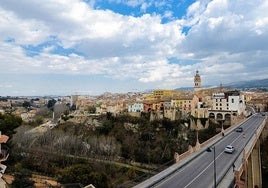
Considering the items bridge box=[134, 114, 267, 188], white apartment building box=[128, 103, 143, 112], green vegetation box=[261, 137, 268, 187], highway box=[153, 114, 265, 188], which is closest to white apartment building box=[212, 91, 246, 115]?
green vegetation box=[261, 137, 268, 187]

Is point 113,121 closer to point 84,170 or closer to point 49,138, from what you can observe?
point 49,138

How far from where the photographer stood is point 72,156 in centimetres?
4094

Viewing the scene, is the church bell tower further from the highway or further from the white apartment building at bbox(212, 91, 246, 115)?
the highway

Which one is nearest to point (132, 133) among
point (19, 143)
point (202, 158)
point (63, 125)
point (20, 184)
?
point (63, 125)

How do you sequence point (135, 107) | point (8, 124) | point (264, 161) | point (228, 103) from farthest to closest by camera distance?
point (135, 107) < point (228, 103) < point (264, 161) < point (8, 124)

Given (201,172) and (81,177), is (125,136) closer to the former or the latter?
(81,177)

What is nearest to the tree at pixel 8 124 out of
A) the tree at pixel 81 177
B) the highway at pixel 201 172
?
the tree at pixel 81 177

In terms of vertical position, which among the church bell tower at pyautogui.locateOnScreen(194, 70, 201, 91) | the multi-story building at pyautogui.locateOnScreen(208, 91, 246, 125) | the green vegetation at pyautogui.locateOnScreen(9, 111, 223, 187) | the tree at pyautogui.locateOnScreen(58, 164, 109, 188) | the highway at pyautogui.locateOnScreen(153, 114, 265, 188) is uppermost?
the church bell tower at pyautogui.locateOnScreen(194, 70, 201, 91)

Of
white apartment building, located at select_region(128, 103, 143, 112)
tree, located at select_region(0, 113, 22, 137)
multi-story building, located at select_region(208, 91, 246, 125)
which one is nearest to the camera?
tree, located at select_region(0, 113, 22, 137)

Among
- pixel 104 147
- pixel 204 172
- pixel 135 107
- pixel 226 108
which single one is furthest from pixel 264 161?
pixel 135 107

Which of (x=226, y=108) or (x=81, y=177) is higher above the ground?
(x=226, y=108)

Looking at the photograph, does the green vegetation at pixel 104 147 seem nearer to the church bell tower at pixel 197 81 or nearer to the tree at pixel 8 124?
the tree at pixel 8 124

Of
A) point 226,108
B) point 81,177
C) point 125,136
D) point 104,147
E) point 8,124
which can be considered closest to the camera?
point 81,177

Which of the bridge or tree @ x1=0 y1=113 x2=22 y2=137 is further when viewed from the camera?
tree @ x1=0 y1=113 x2=22 y2=137
